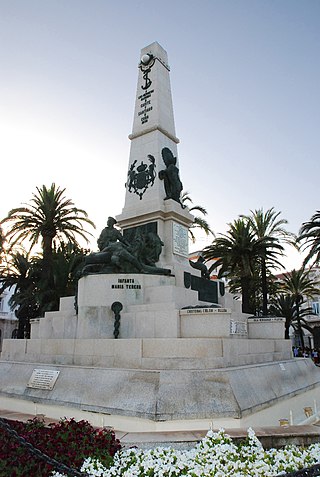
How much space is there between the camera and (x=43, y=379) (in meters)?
8.73

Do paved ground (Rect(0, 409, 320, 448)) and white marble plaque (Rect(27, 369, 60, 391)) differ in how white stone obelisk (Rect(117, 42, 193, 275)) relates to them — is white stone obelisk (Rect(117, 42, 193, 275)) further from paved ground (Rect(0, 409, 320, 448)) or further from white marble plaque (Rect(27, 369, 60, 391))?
paved ground (Rect(0, 409, 320, 448))

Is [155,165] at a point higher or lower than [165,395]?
higher

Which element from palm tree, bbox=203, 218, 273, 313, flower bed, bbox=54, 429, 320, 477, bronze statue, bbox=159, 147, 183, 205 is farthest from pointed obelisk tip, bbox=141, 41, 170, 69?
flower bed, bbox=54, 429, 320, 477

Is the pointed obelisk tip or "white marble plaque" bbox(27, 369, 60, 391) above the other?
the pointed obelisk tip

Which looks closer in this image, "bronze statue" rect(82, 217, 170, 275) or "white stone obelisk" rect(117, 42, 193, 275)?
"bronze statue" rect(82, 217, 170, 275)

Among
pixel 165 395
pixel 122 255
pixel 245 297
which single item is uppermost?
pixel 245 297

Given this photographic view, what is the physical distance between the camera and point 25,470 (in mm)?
4039

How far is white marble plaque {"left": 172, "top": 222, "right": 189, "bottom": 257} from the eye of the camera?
46.5 ft

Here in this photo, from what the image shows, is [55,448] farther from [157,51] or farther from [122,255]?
[157,51]

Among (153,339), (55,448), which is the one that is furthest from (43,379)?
(55,448)

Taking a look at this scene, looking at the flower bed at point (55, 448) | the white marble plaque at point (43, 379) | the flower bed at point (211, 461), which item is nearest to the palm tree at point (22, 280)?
the white marble plaque at point (43, 379)

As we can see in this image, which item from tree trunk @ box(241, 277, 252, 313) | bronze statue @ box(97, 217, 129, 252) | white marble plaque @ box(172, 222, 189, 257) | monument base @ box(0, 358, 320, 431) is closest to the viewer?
monument base @ box(0, 358, 320, 431)

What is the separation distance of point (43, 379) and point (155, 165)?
29.9 ft

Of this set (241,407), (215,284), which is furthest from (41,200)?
(241,407)
